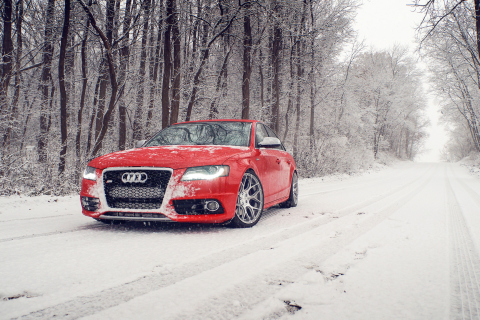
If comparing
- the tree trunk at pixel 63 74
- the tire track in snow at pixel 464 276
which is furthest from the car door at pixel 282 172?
the tree trunk at pixel 63 74

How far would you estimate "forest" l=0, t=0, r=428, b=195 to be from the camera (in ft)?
32.3

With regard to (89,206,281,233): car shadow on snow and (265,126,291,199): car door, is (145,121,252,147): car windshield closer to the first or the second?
(265,126,291,199): car door

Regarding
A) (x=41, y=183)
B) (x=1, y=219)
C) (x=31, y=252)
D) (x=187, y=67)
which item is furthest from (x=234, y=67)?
(x=31, y=252)

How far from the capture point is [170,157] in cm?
366

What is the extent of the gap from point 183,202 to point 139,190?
0.51m

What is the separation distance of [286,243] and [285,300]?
4.37ft

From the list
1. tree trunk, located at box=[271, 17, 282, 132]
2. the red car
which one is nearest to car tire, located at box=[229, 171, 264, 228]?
the red car

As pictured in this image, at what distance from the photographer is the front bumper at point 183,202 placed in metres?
3.41

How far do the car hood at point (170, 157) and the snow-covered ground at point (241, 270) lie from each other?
2.56 ft

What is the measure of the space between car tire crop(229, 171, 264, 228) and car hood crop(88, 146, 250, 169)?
0.41 m

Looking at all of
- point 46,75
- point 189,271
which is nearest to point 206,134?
point 189,271

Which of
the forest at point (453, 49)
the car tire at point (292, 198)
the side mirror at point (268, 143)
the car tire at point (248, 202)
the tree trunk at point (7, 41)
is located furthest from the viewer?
the forest at point (453, 49)

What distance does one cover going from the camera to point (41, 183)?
7.26 m

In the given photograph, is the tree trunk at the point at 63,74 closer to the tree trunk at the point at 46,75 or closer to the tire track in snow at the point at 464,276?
the tree trunk at the point at 46,75
